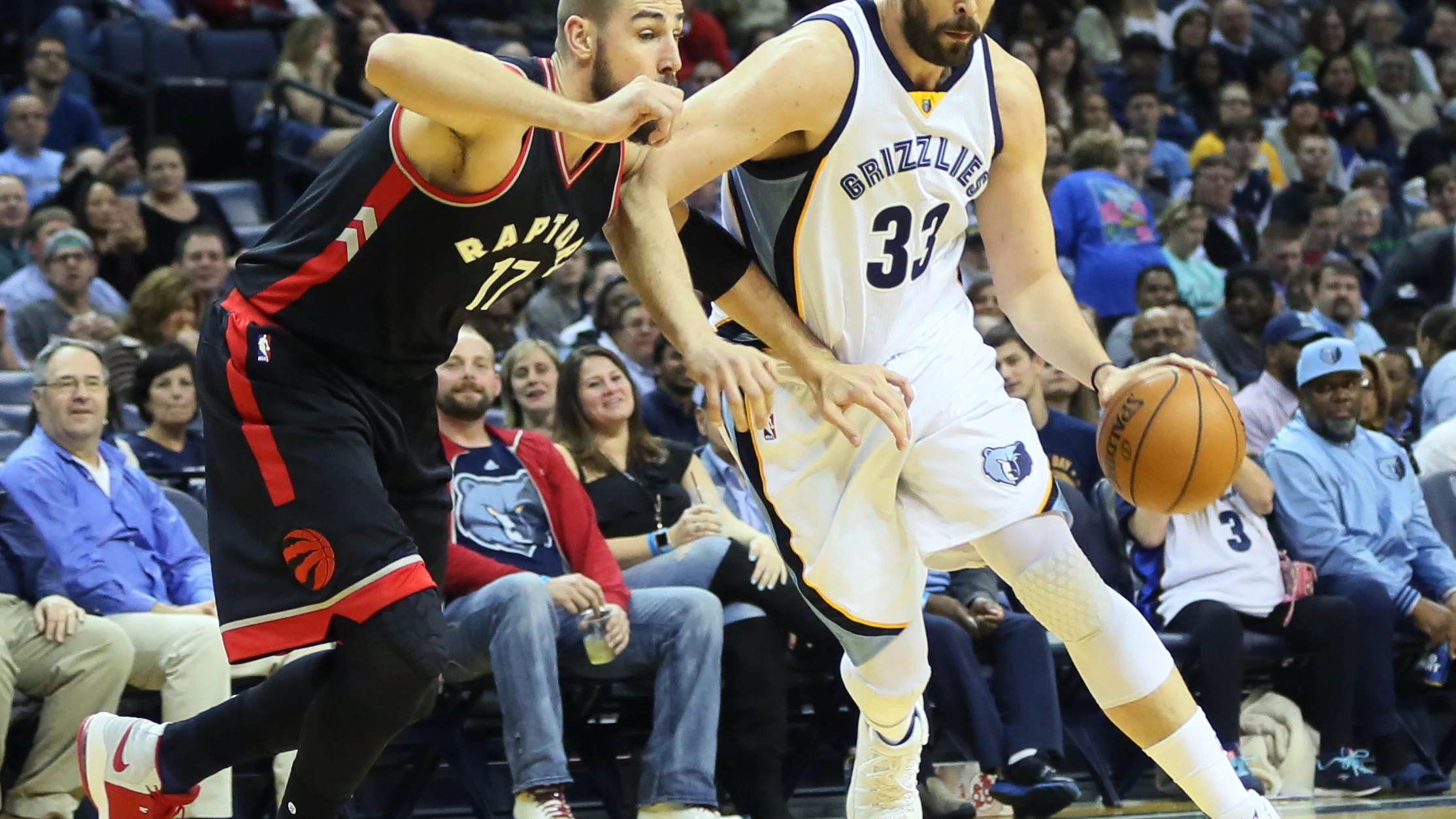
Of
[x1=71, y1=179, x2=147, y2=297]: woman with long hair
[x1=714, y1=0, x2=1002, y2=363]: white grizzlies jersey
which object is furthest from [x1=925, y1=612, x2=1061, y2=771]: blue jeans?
[x1=71, y1=179, x2=147, y2=297]: woman with long hair

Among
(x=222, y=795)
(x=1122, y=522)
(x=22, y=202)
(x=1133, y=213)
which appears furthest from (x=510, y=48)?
(x=222, y=795)

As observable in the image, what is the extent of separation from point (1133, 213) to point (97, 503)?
21.0 feet

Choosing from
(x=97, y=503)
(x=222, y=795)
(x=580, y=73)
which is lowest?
(x=222, y=795)

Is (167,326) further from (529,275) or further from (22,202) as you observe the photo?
(529,275)

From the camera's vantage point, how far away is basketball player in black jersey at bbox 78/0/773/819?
11.0 ft

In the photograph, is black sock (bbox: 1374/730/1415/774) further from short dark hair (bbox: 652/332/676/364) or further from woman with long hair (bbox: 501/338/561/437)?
woman with long hair (bbox: 501/338/561/437)

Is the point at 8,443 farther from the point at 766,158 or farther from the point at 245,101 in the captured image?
the point at 245,101

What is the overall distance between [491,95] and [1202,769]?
212cm

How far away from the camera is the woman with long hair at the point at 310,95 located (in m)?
10.2

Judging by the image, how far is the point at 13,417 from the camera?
687 cm

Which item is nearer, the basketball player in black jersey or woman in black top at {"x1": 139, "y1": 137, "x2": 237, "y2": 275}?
the basketball player in black jersey

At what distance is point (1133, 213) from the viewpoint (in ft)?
33.1

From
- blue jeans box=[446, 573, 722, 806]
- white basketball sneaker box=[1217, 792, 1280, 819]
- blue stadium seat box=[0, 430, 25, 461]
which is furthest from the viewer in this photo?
blue stadium seat box=[0, 430, 25, 461]

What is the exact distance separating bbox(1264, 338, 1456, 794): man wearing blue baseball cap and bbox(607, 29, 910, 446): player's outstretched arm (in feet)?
12.0
